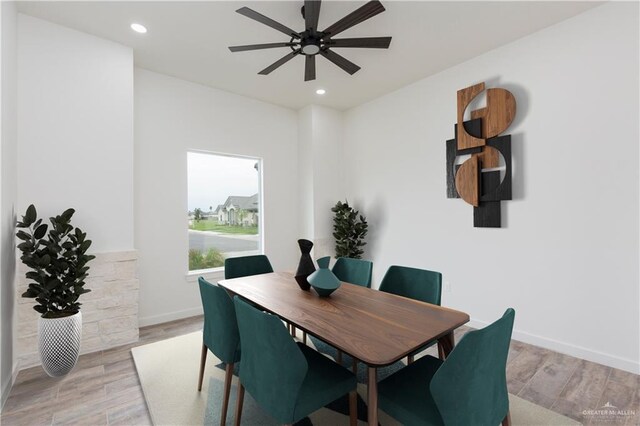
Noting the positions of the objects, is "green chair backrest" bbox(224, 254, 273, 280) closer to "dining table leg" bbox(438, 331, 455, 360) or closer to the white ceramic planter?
the white ceramic planter

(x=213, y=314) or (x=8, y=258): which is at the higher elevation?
(x=8, y=258)

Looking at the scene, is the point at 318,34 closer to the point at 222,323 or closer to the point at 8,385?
the point at 222,323

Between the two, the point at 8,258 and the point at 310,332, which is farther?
the point at 8,258

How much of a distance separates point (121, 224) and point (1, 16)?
1765mm

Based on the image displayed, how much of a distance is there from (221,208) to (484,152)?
3433 millimetres

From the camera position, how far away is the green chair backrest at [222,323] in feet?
5.90

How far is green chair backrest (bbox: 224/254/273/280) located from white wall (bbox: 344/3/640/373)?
6.83ft

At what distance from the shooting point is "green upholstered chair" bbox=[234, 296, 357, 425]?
4.29 feet

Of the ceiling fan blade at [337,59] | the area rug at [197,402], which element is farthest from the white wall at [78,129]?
the ceiling fan blade at [337,59]

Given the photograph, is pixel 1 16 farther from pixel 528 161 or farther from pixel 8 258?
Result: pixel 528 161

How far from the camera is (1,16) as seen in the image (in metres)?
2.12

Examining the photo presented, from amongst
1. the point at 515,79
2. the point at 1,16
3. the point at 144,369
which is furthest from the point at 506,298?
the point at 1,16

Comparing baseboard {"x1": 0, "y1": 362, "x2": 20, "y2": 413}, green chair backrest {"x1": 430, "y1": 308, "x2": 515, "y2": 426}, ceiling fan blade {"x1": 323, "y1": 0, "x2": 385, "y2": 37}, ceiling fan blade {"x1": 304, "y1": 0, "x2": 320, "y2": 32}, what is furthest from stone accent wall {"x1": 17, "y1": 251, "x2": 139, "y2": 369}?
green chair backrest {"x1": 430, "y1": 308, "x2": 515, "y2": 426}

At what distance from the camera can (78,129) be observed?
2.81 meters
